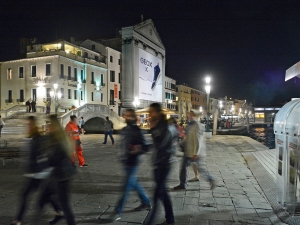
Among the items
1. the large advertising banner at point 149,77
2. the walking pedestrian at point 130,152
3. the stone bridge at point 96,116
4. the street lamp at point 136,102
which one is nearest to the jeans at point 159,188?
the walking pedestrian at point 130,152

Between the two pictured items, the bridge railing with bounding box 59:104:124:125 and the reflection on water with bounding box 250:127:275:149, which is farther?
the bridge railing with bounding box 59:104:124:125

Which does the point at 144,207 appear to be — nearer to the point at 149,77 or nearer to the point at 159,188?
the point at 159,188

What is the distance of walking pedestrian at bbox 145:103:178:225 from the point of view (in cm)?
419

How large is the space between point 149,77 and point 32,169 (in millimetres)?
38552

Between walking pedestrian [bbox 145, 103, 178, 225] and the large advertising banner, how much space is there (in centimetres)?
3511

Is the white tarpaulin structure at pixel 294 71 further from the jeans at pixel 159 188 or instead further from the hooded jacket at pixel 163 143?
the jeans at pixel 159 188

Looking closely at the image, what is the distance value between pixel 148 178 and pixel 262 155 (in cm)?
603

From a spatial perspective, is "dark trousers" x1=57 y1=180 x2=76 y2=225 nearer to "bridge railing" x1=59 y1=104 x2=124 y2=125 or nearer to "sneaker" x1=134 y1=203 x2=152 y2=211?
"sneaker" x1=134 y1=203 x2=152 y2=211

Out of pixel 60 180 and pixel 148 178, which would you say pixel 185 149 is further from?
pixel 60 180

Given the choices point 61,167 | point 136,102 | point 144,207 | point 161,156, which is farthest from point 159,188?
point 136,102

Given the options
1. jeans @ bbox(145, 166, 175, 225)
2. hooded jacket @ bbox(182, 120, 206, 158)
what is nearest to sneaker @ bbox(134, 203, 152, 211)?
jeans @ bbox(145, 166, 175, 225)

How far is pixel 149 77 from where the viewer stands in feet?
139

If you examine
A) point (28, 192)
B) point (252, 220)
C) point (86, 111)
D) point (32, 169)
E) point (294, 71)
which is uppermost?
point (294, 71)

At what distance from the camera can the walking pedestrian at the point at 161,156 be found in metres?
4.19
